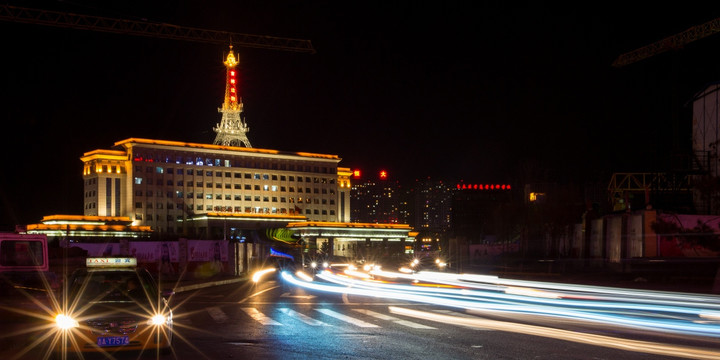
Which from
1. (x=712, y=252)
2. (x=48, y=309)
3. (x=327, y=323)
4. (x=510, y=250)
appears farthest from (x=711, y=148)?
(x=48, y=309)

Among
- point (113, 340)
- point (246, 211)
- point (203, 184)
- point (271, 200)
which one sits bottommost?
point (246, 211)

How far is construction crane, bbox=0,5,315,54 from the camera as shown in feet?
309

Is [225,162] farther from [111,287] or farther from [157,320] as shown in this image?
[157,320]

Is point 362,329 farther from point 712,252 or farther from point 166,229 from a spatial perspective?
point 166,229

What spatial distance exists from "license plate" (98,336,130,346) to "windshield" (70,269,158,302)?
817 mm

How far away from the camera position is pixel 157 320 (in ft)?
38.5

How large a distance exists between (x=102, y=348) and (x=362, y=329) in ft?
20.7

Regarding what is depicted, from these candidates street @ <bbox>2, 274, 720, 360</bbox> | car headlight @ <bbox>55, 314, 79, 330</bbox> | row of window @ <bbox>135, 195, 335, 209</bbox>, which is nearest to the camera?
car headlight @ <bbox>55, 314, 79, 330</bbox>

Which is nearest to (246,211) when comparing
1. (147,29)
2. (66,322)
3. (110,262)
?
(147,29)

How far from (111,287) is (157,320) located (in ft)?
3.81

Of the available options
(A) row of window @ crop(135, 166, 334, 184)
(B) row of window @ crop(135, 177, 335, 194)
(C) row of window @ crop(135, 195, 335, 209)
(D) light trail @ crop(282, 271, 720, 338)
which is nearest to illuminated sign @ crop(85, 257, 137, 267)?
(D) light trail @ crop(282, 271, 720, 338)

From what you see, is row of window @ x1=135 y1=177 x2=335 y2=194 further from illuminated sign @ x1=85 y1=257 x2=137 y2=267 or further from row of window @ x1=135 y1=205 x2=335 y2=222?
illuminated sign @ x1=85 y1=257 x2=137 y2=267

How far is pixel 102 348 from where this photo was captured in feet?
36.9

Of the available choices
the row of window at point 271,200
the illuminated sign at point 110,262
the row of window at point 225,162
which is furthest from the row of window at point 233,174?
the illuminated sign at point 110,262
